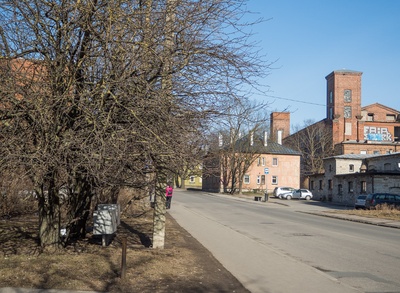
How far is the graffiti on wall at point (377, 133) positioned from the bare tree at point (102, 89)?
7489 cm

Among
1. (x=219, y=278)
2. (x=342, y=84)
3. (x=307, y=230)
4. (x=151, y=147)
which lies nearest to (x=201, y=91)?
(x=151, y=147)

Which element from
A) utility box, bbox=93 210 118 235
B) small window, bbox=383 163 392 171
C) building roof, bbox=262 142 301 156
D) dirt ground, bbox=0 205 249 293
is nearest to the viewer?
dirt ground, bbox=0 205 249 293

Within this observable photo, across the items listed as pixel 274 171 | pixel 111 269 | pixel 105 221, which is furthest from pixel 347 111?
pixel 111 269

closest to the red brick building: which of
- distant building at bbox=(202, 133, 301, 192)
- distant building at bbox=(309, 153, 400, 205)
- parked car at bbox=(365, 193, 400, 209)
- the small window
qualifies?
distant building at bbox=(202, 133, 301, 192)

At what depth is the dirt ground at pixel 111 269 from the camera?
6.64m

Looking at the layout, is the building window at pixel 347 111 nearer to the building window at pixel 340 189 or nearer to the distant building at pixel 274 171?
the distant building at pixel 274 171

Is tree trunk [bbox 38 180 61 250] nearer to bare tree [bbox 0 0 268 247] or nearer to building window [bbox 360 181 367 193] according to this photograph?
bare tree [bbox 0 0 268 247]

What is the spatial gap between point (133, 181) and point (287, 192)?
49.4 m

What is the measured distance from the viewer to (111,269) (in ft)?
25.1

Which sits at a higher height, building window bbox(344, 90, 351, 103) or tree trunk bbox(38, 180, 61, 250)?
building window bbox(344, 90, 351, 103)

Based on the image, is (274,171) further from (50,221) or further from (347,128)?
(50,221)

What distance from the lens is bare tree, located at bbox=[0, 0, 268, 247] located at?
23.9 feet

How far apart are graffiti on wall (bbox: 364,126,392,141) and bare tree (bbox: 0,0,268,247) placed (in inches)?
2948

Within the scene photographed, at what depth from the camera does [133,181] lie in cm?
934
